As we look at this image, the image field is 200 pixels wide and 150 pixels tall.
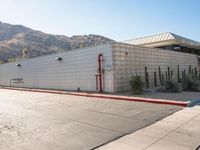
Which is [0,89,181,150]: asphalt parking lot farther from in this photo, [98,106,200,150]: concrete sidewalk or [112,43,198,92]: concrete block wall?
[112,43,198,92]: concrete block wall

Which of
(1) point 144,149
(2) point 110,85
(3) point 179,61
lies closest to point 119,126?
(1) point 144,149

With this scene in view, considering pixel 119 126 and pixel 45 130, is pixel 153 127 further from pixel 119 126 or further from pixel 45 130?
pixel 45 130

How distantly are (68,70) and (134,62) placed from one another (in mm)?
5018

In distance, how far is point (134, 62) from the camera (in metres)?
14.9

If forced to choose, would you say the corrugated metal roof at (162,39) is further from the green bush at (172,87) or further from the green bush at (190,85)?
the green bush at (172,87)

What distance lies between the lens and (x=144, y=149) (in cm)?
457

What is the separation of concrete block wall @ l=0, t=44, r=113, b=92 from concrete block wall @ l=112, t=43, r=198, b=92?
445 millimetres

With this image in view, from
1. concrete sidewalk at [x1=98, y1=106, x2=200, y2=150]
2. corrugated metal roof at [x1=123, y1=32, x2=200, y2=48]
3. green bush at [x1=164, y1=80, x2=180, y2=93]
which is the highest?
corrugated metal roof at [x1=123, y1=32, x2=200, y2=48]

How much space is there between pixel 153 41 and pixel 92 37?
134682 millimetres

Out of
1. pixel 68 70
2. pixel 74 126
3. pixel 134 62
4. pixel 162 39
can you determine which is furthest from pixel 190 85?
pixel 74 126

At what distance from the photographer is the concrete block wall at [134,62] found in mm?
13633

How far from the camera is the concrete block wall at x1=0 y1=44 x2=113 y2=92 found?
551 inches

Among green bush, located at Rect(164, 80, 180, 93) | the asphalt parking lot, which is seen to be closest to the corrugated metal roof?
green bush, located at Rect(164, 80, 180, 93)

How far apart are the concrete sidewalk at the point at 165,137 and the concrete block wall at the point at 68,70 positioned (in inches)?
287
